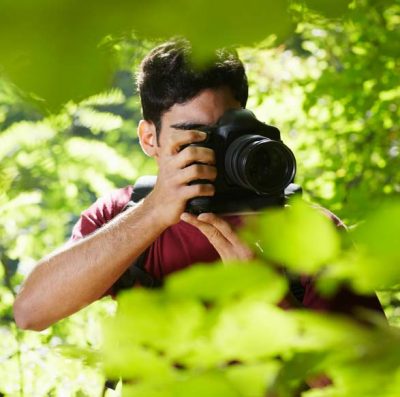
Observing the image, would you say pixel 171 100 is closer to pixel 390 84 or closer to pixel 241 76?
pixel 241 76

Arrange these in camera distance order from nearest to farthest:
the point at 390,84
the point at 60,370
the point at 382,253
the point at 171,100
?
the point at 382,253
the point at 171,100
the point at 60,370
the point at 390,84

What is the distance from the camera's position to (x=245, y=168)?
1.40m

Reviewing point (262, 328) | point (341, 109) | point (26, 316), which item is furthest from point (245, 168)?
point (341, 109)

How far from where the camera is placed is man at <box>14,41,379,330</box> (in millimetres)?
1412

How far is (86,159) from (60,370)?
621 millimetres

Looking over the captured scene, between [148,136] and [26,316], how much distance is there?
0.49 m

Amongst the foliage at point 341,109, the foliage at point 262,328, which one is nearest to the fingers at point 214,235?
the foliage at point 341,109

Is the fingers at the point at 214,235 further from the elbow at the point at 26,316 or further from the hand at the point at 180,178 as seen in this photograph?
the elbow at the point at 26,316

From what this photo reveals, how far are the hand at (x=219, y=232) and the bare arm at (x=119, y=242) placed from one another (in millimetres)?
38

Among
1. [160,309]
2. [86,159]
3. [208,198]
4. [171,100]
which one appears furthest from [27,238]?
[160,309]

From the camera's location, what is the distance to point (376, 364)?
1.01ft

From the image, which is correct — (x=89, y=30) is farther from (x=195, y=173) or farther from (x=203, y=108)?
(x=203, y=108)

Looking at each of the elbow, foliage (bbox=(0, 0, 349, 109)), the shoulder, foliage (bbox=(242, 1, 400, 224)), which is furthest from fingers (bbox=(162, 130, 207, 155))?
foliage (bbox=(0, 0, 349, 109))

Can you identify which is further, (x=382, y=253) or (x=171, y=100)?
(x=171, y=100)
